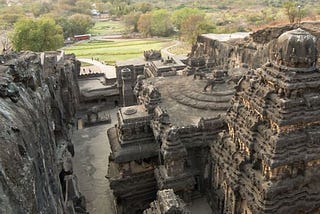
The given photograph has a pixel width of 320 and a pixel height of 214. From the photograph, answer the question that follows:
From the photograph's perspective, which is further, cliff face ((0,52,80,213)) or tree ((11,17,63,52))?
tree ((11,17,63,52))

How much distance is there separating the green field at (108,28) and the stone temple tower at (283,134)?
88.5m

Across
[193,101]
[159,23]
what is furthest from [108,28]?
[193,101]

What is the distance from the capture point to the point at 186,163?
57.6 ft

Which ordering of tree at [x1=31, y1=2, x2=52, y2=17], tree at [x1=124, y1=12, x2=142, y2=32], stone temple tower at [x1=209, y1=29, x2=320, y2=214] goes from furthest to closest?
tree at [x1=31, y1=2, x2=52, y2=17]
tree at [x1=124, y1=12, x2=142, y2=32]
stone temple tower at [x1=209, y1=29, x2=320, y2=214]

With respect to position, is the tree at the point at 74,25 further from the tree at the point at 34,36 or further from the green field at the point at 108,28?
the tree at the point at 34,36

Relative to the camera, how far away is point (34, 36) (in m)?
50.7

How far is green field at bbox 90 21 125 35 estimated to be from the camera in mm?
98562

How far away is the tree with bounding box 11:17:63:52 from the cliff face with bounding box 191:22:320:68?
27.8m

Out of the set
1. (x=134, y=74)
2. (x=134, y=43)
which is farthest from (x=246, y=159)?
(x=134, y=43)

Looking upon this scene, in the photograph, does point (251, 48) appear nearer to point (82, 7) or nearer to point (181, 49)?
point (181, 49)

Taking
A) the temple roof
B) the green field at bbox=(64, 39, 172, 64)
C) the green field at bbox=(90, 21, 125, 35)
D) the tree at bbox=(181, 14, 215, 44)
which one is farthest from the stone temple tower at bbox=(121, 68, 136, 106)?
the green field at bbox=(90, 21, 125, 35)

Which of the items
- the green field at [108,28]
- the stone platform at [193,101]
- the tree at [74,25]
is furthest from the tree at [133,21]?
the stone platform at [193,101]

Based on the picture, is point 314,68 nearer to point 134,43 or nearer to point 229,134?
point 229,134

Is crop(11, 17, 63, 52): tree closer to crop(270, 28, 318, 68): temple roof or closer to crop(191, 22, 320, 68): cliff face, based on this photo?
crop(191, 22, 320, 68): cliff face
